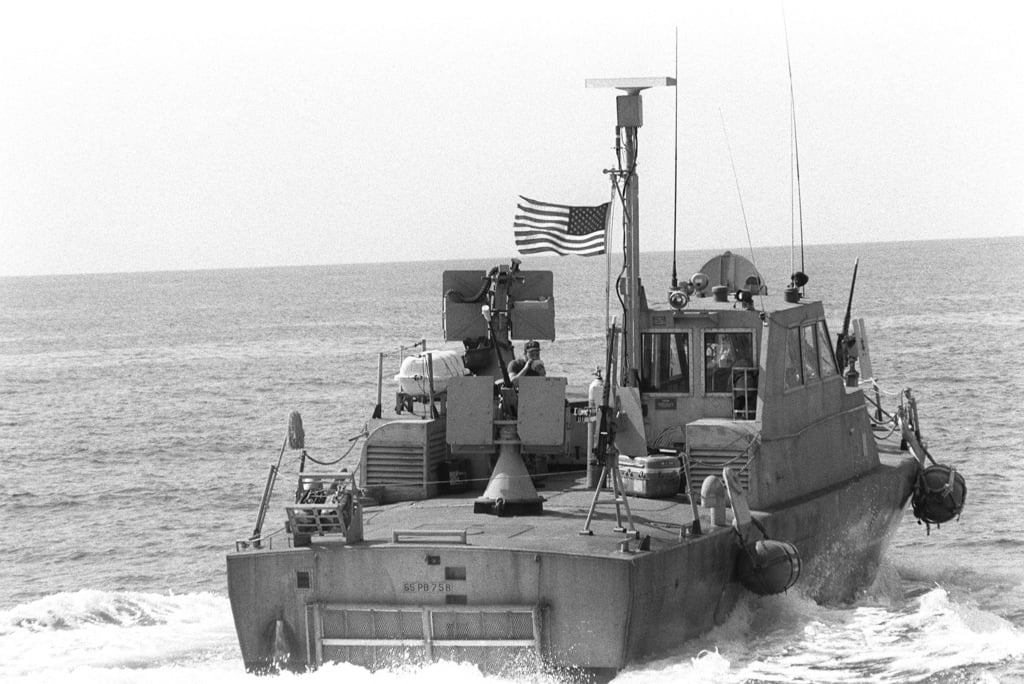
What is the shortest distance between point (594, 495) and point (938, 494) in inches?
253

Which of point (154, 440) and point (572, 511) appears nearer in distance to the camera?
point (572, 511)

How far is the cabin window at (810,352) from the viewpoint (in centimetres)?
2078

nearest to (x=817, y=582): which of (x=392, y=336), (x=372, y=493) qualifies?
(x=372, y=493)

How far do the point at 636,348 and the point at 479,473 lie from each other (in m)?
2.20

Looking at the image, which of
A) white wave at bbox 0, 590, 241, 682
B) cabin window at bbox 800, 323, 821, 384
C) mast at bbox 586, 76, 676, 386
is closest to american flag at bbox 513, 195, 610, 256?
mast at bbox 586, 76, 676, 386

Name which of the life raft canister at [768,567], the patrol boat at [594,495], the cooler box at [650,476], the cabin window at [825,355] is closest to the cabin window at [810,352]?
the patrol boat at [594,495]

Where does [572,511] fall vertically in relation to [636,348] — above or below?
below

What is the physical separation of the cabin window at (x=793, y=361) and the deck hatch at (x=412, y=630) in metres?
5.31

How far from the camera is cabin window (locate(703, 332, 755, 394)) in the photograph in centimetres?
2011

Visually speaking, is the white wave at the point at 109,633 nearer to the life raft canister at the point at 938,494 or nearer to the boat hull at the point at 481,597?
the boat hull at the point at 481,597

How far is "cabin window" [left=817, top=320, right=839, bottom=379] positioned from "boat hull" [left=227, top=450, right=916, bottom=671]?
14.4ft

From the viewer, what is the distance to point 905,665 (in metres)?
18.0

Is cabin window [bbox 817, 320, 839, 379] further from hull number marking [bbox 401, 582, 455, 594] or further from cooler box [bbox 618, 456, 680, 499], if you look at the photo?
hull number marking [bbox 401, 582, 455, 594]

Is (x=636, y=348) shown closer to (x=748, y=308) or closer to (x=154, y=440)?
(x=748, y=308)
